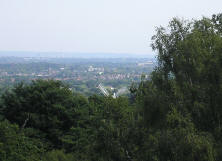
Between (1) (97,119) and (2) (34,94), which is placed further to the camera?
(2) (34,94)

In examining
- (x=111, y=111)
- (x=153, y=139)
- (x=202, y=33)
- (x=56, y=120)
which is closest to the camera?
(x=153, y=139)

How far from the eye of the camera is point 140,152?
10.1 m

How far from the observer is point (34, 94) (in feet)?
76.9

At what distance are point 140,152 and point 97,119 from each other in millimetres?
2721

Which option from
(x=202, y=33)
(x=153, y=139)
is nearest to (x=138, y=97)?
(x=153, y=139)

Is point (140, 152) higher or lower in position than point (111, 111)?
lower

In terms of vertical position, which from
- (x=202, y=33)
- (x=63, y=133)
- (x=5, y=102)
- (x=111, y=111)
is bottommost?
(x=63, y=133)

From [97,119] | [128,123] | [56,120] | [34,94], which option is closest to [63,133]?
[56,120]

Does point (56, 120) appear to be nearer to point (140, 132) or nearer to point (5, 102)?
point (5, 102)

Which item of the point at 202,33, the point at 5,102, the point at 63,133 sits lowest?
the point at 63,133

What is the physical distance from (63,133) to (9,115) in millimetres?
3958

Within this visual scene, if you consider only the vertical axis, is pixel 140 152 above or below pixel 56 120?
above

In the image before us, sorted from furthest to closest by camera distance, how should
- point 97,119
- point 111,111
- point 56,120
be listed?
point 56,120, point 97,119, point 111,111

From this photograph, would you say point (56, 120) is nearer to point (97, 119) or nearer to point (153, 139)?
point (97, 119)
